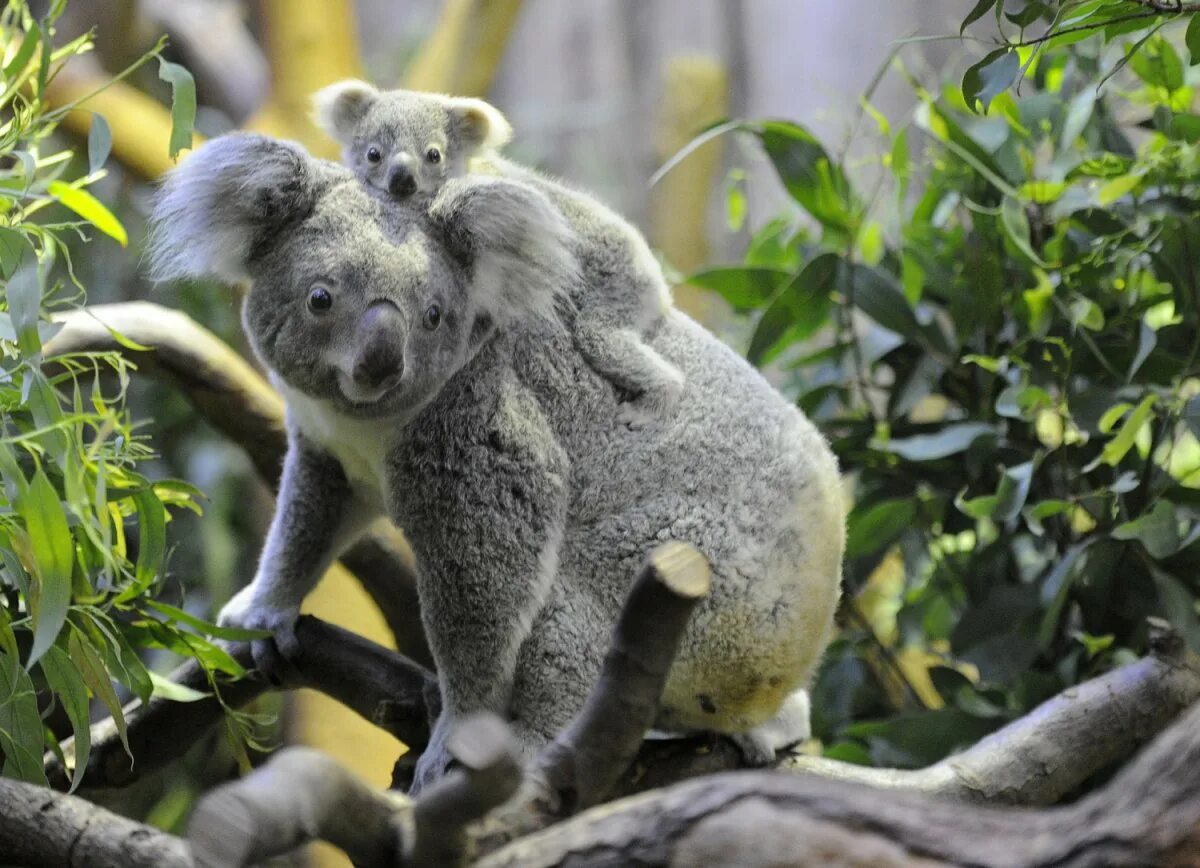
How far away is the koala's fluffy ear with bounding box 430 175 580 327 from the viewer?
6.22ft

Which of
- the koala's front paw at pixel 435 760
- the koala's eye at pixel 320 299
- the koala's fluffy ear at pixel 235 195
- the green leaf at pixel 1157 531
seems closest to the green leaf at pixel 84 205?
the koala's fluffy ear at pixel 235 195

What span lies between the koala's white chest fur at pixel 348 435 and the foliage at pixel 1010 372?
1.03 meters

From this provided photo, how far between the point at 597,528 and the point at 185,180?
85 centimetres

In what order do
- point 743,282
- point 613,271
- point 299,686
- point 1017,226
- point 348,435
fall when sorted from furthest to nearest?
point 743,282
point 1017,226
point 299,686
point 613,271
point 348,435

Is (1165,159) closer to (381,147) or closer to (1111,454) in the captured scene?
(1111,454)

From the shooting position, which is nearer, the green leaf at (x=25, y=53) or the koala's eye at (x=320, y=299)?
the green leaf at (x=25, y=53)

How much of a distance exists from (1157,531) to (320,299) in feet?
5.28

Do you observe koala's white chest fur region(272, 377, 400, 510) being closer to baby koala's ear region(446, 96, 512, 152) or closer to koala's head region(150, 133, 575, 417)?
koala's head region(150, 133, 575, 417)

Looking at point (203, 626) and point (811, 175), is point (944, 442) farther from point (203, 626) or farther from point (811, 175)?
point (203, 626)

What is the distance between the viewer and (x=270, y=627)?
7.17ft

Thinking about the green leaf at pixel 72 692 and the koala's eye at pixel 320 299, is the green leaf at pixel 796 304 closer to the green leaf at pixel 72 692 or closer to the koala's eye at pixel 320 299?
the koala's eye at pixel 320 299

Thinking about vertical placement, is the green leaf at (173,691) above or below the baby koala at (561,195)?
below

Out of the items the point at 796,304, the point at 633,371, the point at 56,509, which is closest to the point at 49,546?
the point at 56,509

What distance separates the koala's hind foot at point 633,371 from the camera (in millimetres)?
2021
